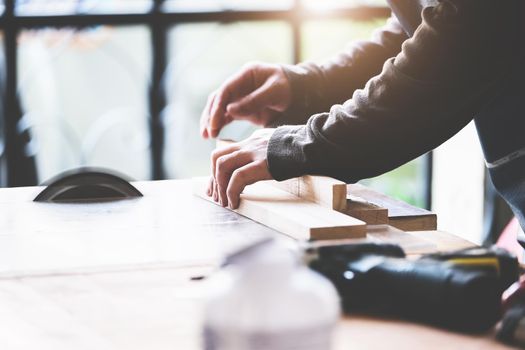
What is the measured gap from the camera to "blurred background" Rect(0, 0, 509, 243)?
3.12 meters

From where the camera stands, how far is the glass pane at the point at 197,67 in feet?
10.8

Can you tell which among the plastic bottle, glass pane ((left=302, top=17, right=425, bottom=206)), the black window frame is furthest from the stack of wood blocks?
glass pane ((left=302, top=17, right=425, bottom=206))

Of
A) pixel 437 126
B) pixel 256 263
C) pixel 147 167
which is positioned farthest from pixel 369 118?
Result: pixel 147 167

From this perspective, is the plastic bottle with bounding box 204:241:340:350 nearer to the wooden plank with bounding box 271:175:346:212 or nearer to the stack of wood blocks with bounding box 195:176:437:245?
the stack of wood blocks with bounding box 195:176:437:245

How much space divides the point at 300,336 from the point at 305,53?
9.30 ft

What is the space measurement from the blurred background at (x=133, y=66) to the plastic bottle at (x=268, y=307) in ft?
8.32

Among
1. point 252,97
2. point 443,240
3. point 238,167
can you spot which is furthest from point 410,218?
point 252,97

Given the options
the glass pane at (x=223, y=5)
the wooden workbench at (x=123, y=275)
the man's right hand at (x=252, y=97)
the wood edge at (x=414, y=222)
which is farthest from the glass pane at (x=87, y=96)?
the wood edge at (x=414, y=222)

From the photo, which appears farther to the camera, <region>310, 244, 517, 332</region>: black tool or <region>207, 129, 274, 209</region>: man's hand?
<region>207, 129, 274, 209</region>: man's hand

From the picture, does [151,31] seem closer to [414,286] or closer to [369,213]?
[369,213]

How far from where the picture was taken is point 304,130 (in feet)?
5.38

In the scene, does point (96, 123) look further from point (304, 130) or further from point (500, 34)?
point (500, 34)

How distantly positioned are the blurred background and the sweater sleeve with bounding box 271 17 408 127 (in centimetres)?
121

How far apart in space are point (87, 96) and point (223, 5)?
0.61m
